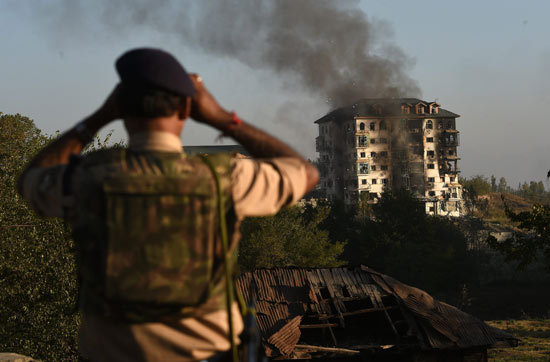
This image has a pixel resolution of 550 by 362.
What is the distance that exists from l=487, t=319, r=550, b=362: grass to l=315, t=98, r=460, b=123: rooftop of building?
70422 mm

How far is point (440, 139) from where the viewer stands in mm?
124125

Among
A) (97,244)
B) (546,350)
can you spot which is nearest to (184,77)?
(97,244)

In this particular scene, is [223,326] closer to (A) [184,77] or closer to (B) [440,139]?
(A) [184,77]

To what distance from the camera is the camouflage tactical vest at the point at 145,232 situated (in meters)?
2.58

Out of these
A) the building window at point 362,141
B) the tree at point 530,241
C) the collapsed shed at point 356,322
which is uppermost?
the building window at point 362,141

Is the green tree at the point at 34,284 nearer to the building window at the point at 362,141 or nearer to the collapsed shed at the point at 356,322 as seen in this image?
the collapsed shed at the point at 356,322

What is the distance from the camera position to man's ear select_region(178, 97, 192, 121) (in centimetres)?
275

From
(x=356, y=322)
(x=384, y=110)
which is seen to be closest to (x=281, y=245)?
(x=356, y=322)

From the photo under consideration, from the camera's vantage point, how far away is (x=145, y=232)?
2592 millimetres

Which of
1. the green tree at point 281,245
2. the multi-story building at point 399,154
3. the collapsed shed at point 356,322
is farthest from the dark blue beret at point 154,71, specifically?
the multi-story building at point 399,154

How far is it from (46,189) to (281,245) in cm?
5835

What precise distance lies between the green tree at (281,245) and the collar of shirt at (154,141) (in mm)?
55917

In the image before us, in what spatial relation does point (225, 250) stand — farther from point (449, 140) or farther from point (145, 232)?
point (449, 140)

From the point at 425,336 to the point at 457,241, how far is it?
54073 millimetres
